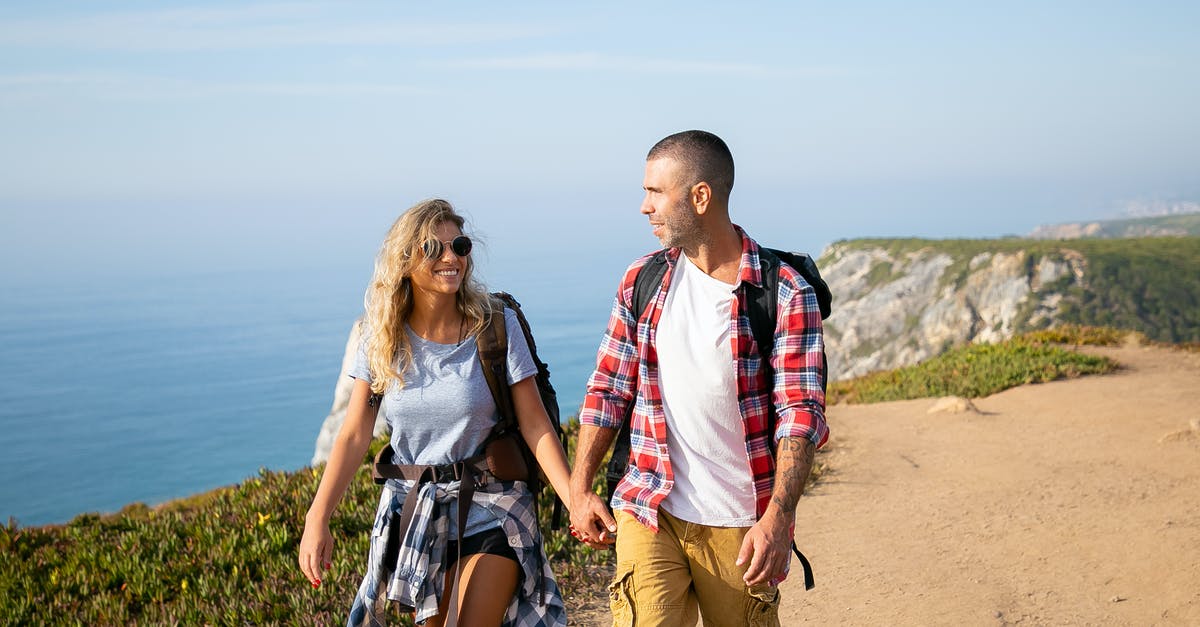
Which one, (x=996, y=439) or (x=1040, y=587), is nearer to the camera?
(x=1040, y=587)

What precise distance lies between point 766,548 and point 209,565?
5.86 m

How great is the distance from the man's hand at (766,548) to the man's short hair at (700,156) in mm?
1226

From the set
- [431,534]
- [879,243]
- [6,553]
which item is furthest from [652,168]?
[879,243]

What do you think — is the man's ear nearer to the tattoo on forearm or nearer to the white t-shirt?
the white t-shirt

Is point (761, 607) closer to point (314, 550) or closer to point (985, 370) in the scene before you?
point (314, 550)

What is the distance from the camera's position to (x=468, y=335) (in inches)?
169

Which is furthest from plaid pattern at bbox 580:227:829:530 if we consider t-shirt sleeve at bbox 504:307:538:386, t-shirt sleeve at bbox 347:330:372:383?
t-shirt sleeve at bbox 347:330:372:383

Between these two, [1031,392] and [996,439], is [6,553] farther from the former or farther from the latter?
[1031,392]

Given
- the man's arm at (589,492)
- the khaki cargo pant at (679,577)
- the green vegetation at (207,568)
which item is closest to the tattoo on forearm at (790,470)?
the khaki cargo pant at (679,577)

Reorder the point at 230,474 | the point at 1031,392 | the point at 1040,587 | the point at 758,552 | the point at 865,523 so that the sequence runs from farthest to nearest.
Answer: the point at 230,474
the point at 1031,392
the point at 865,523
the point at 1040,587
the point at 758,552

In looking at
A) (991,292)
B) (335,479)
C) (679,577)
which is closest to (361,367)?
(335,479)

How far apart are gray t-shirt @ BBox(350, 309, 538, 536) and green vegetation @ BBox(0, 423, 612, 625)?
8.72ft

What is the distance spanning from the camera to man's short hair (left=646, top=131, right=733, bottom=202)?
3.67 m

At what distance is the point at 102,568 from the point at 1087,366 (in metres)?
13.5
